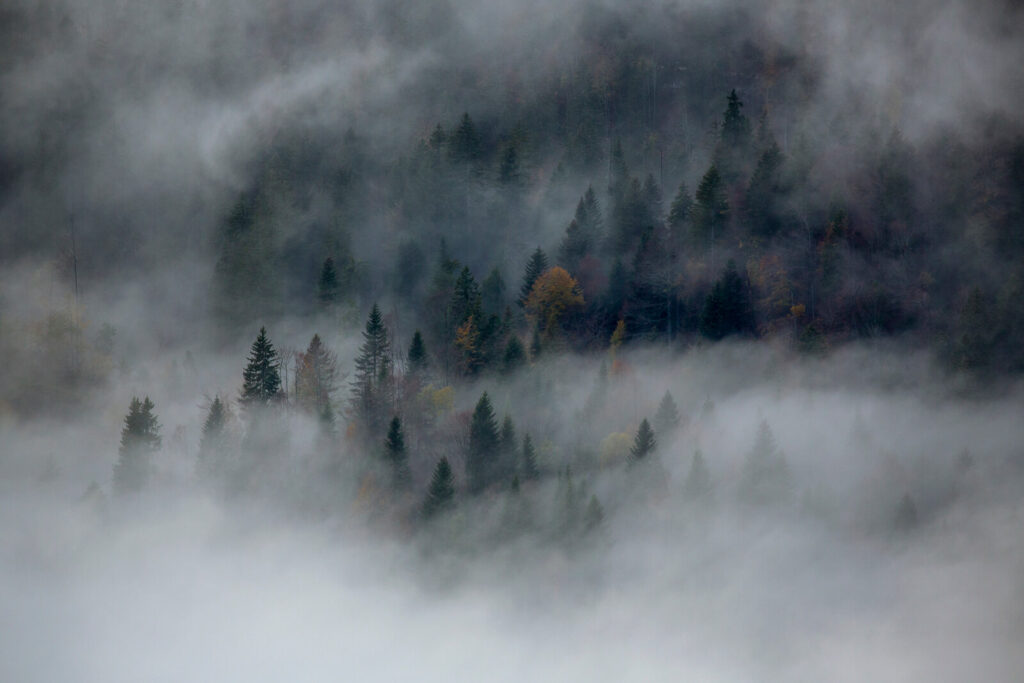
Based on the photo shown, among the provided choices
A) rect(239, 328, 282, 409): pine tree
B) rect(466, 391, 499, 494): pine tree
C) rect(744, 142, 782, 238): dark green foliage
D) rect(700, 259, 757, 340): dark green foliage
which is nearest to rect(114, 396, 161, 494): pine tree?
rect(239, 328, 282, 409): pine tree

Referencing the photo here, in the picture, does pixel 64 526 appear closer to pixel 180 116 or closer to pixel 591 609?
pixel 591 609

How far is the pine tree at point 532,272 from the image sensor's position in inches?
4225

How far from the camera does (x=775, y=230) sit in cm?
10194

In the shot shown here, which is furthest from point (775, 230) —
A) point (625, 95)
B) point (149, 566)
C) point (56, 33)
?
point (56, 33)

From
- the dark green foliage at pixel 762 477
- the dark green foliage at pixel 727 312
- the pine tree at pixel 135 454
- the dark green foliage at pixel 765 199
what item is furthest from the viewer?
the dark green foliage at pixel 765 199

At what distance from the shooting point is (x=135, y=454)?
9081 centimetres

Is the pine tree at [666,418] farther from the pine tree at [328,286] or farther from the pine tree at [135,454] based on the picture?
the pine tree at [135,454]

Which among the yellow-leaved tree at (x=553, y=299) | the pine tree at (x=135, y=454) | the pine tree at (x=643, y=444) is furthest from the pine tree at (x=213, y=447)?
the pine tree at (x=643, y=444)

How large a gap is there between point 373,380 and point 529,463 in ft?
58.0

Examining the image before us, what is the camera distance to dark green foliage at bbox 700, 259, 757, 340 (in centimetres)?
9494

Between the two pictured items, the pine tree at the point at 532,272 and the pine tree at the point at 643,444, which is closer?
the pine tree at the point at 643,444

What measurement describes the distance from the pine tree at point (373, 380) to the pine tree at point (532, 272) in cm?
1630

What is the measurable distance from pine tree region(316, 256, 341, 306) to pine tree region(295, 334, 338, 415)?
385 inches

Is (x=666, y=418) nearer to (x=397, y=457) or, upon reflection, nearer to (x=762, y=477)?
(x=762, y=477)
